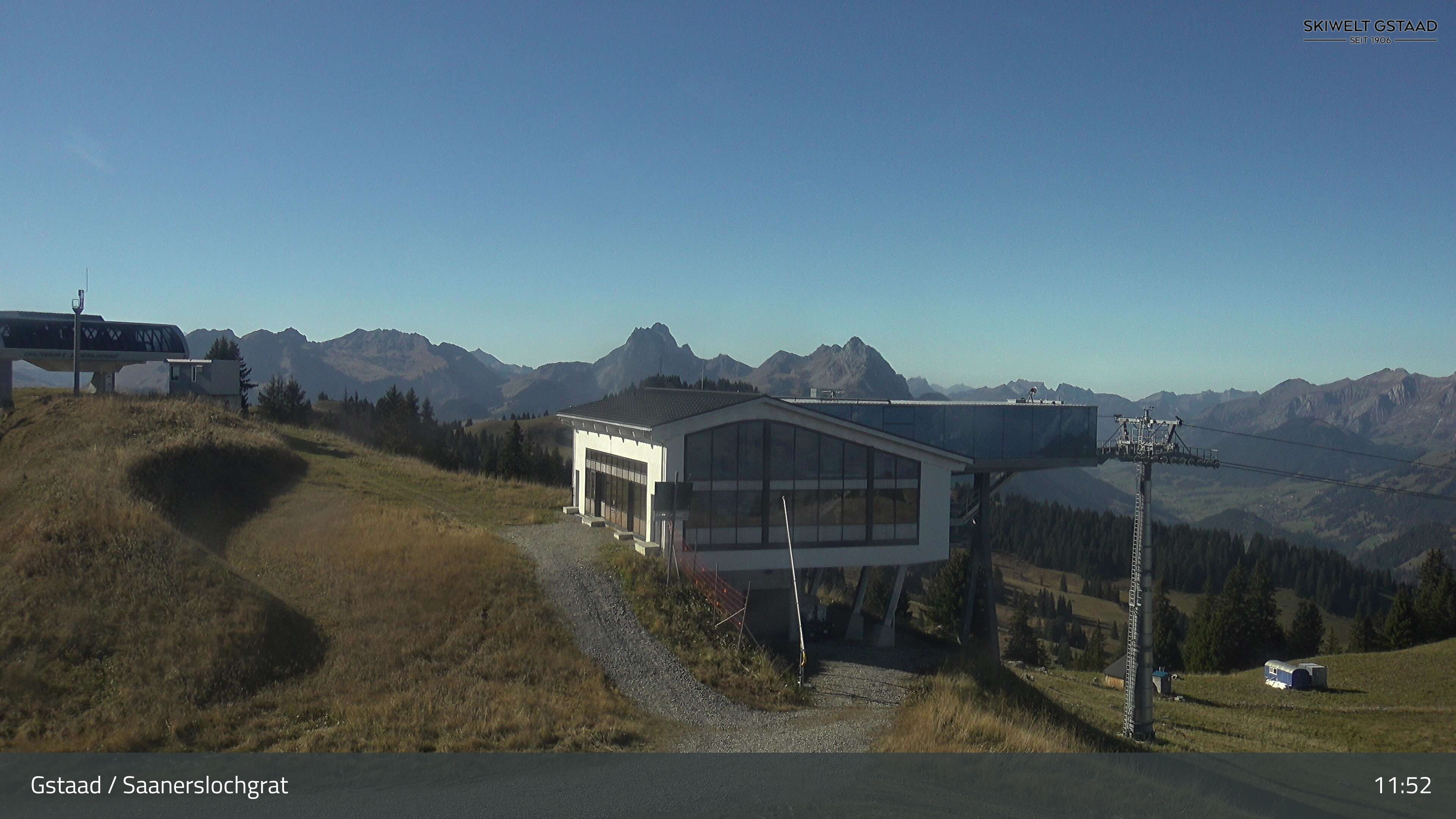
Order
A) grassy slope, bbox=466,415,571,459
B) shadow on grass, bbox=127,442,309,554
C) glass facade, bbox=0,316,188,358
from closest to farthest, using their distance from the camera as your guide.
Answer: shadow on grass, bbox=127,442,309,554 → glass facade, bbox=0,316,188,358 → grassy slope, bbox=466,415,571,459

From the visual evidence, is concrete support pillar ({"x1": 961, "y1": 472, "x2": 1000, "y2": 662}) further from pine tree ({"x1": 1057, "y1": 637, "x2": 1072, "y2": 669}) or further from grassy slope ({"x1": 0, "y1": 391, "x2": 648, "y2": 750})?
pine tree ({"x1": 1057, "y1": 637, "x2": 1072, "y2": 669})

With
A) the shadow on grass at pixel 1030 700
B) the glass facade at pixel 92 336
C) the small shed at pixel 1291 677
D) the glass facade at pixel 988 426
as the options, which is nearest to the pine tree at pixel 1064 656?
the small shed at pixel 1291 677

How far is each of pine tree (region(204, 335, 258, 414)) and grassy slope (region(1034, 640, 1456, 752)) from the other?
182 feet

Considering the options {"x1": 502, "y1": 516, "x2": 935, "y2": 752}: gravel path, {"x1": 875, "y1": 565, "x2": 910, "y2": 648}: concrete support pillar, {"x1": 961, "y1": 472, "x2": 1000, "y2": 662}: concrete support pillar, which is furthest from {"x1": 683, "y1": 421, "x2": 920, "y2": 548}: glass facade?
{"x1": 961, "y1": 472, "x2": 1000, "y2": 662}: concrete support pillar

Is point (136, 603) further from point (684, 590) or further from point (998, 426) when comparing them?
point (998, 426)

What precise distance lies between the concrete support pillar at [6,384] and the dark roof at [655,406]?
32.6m

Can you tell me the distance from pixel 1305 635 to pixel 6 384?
111m

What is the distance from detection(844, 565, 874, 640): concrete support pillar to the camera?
3381cm

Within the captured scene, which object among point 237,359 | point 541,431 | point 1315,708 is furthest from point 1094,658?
point 541,431

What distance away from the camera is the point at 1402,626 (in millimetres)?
76750

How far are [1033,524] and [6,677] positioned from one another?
186m

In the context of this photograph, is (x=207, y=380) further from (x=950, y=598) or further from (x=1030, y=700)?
(x=950, y=598)

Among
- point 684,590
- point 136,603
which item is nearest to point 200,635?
point 136,603

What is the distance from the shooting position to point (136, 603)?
20578mm
